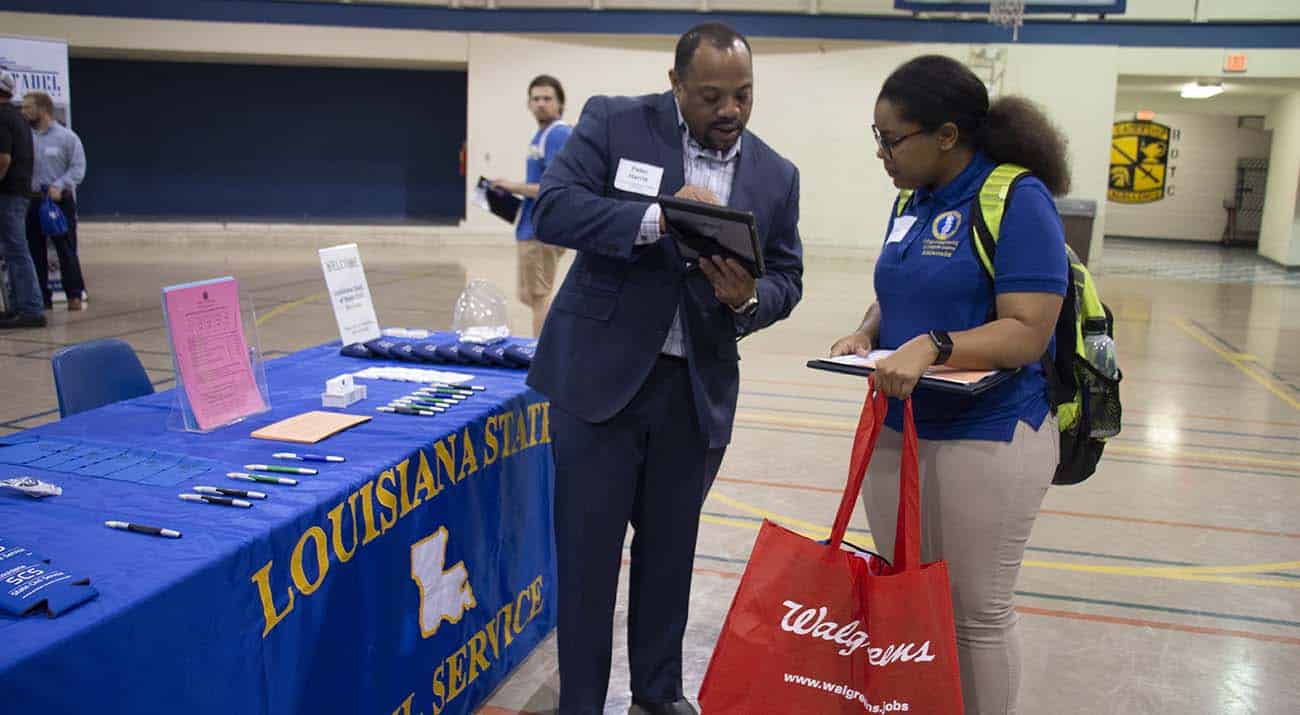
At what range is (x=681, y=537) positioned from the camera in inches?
95.3

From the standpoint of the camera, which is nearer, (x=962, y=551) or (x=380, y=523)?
(x=962, y=551)

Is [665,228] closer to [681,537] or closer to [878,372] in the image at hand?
[878,372]

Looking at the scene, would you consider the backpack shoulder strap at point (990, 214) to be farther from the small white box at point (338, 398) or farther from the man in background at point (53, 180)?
the man in background at point (53, 180)

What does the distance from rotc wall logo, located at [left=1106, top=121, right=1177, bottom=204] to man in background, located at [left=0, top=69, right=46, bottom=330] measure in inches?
830

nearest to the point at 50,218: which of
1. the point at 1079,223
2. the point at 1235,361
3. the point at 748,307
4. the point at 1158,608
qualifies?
the point at 748,307

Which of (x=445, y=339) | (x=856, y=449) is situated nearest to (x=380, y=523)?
(x=856, y=449)

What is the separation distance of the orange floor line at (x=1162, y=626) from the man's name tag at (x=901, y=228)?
1963 mm

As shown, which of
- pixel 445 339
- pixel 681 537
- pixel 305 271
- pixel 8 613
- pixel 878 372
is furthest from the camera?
pixel 305 271

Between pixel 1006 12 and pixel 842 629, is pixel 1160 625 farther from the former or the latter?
pixel 1006 12

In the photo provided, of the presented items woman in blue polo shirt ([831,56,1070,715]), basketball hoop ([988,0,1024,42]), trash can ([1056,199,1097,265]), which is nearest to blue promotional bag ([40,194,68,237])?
woman in blue polo shirt ([831,56,1070,715])

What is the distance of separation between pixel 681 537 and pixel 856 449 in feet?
2.11

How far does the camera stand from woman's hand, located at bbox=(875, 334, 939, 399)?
5.91ft

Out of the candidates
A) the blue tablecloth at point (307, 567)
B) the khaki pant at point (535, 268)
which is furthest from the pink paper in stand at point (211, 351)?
the khaki pant at point (535, 268)

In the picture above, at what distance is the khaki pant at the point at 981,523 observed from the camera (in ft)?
6.31
